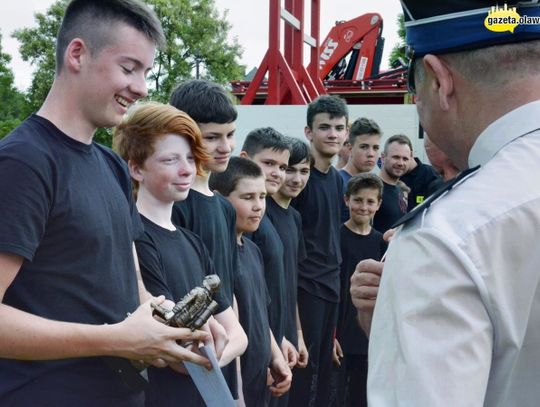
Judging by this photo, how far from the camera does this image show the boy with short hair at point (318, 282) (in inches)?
201

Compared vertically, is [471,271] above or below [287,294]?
above

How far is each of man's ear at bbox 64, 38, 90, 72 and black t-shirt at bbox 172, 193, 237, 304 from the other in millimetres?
1158

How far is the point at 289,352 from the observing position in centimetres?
432

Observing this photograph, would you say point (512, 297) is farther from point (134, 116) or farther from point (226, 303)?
point (134, 116)

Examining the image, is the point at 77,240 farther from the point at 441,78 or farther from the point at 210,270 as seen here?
the point at 441,78

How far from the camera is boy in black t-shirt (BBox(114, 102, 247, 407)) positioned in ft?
8.79

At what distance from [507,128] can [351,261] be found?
4.62m

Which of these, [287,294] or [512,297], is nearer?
[512,297]

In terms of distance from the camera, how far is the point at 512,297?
96 cm

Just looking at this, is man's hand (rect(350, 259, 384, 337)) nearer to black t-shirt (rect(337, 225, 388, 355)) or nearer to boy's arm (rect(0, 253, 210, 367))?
boy's arm (rect(0, 253, 210, 367))

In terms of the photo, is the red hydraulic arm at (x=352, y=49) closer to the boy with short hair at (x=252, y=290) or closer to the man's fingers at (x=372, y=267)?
the boy with short hair at (x=252, y=290)

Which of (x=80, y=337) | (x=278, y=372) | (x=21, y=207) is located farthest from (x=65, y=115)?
(x=278, y=372)

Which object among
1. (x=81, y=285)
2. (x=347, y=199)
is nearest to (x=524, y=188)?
(x=81, y=285)

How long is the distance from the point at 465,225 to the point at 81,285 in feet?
4.26
